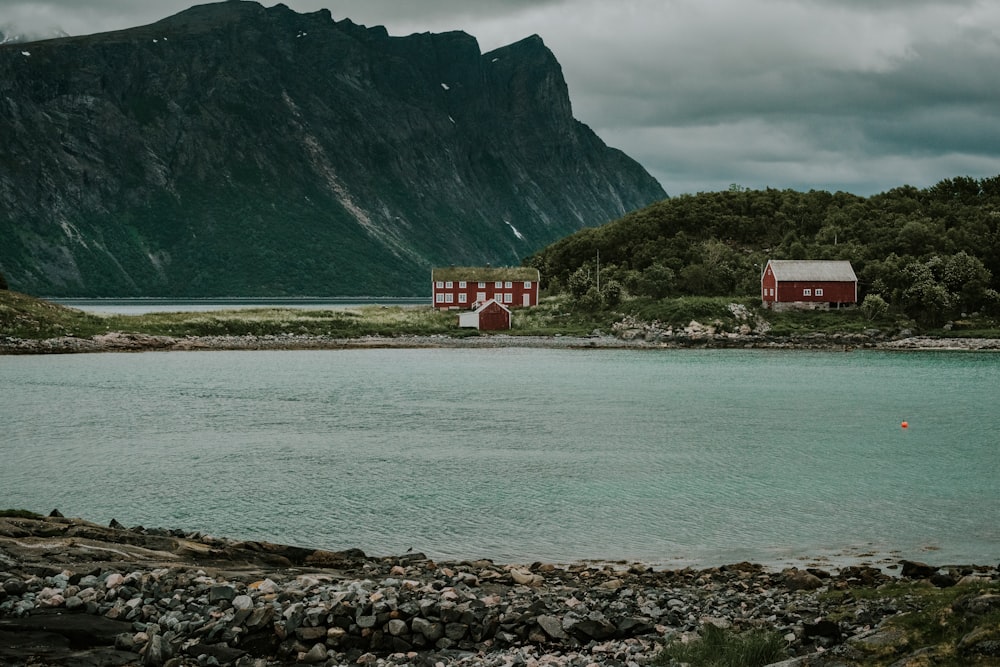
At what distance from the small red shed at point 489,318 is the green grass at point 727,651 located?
9695 cm

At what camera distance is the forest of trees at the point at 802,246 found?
331 ft

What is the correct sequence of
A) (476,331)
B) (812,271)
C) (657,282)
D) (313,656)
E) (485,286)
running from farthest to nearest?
(485,286), (657,282), (476,331), (812,271), (313,656)

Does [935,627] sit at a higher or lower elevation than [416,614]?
higher

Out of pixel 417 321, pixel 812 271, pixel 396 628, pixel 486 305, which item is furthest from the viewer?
pixel 417 321

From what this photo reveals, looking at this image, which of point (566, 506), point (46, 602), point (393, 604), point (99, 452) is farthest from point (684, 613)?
point (99, 452)

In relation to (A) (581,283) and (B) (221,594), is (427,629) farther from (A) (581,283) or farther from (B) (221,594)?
(A) (581,283)

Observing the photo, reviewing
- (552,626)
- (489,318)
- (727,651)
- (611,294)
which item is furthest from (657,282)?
(727,651)

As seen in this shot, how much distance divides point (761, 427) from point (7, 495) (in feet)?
98.4

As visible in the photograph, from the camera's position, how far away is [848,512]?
2522 centimetres

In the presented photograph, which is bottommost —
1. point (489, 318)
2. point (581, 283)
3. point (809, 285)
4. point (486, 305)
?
point (489, 318)

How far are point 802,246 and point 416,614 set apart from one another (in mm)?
117411

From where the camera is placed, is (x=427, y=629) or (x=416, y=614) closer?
(x=427, y=629)

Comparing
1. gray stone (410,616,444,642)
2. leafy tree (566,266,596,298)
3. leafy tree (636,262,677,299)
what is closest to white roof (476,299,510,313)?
leafy tree (566,266,596,298)

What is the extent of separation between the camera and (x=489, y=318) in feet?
361
